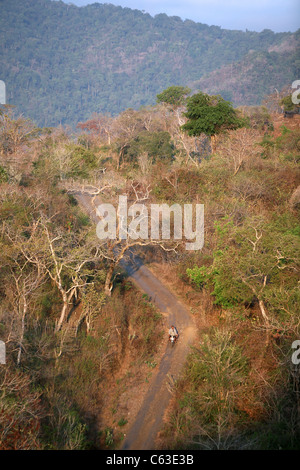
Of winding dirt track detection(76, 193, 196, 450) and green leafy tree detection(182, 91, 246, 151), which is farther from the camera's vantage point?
green leafy tree detection(182, 91, 246, 151)

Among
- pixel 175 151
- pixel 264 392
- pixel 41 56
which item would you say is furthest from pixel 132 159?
pixel 41 56

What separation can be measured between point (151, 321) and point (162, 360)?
7.58ft

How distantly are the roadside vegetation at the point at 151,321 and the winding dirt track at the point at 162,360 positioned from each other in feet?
1.41

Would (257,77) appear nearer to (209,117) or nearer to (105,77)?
(105,77)

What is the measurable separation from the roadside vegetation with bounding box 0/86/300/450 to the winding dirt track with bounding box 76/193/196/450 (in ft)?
1.41

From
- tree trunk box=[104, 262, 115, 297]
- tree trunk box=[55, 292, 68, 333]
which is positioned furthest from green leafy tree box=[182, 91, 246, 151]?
tree trunk box=[55, 292, 68, 333]

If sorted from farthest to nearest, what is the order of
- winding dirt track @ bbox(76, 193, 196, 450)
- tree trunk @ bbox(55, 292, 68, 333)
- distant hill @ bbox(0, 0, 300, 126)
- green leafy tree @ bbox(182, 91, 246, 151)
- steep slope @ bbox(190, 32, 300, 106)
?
distant hill @ bbox(0, 0, 300, 126) → steep slope @ bbox(190, 32, 300, 106) → green leafy tree @ bbox(182, 91, 246, 151) → tree trunk @ bbox(55, 292, 68, 333) → winding dirt track @ bbox(76, 193, 196, 450)

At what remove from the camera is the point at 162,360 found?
15.3 meters

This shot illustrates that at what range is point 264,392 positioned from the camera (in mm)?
12094

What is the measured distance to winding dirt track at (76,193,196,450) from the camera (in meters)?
12.2

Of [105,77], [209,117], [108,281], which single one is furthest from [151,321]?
[105,77]

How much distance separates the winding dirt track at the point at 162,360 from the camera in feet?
40.0

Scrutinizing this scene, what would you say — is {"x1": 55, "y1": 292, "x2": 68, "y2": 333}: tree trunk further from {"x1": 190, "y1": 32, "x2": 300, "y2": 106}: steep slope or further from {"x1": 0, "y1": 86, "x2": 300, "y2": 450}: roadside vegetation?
{"x1": 190, "y1": 32, "x2": 300, "y2": 106}: steep slope

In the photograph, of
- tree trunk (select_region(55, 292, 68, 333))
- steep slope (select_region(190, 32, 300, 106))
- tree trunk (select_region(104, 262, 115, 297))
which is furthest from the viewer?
steep slope (select_region(190, 32, 300, 106))
